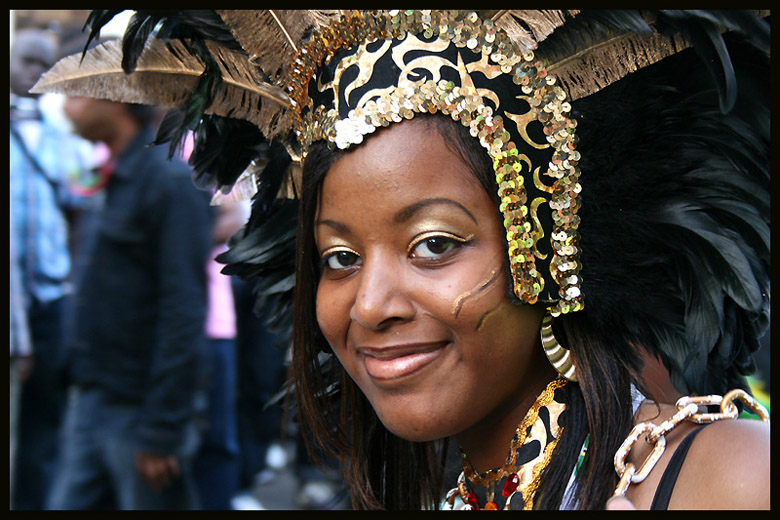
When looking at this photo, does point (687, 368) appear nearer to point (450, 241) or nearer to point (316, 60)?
Result: point (450, 241)

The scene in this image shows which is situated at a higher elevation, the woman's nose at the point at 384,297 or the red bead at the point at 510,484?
the woman's nose at the point at 384,297

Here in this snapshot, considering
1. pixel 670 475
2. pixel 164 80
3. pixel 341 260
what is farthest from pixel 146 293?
pixel 670 475

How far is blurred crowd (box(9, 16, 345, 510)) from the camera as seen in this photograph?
4148 millimetres

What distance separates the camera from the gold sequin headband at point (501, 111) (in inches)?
80.8

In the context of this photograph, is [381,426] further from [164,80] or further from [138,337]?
[138,337]

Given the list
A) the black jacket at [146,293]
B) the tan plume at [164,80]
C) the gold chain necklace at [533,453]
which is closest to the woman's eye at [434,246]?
the gold chain necklace at [533,453]

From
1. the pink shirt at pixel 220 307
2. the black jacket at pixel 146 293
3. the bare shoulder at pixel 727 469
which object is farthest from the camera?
the pink shirt at pixel 220 307

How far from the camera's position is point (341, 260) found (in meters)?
2.18

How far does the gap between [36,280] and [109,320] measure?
784 millimetres

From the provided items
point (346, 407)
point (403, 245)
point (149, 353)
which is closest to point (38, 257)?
point (149, 353)

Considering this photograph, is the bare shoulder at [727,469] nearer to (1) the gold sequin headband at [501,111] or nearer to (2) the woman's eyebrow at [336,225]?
(1) the gold sequin headband at [501,111]

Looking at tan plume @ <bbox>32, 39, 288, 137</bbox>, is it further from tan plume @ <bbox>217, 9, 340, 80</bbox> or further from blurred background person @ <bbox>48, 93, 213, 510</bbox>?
blurred background person @ <bbox>48, 93, 213, 510</bbox>

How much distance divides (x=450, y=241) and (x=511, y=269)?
0.15m

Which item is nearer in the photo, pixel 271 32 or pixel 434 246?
pixel 434 246
